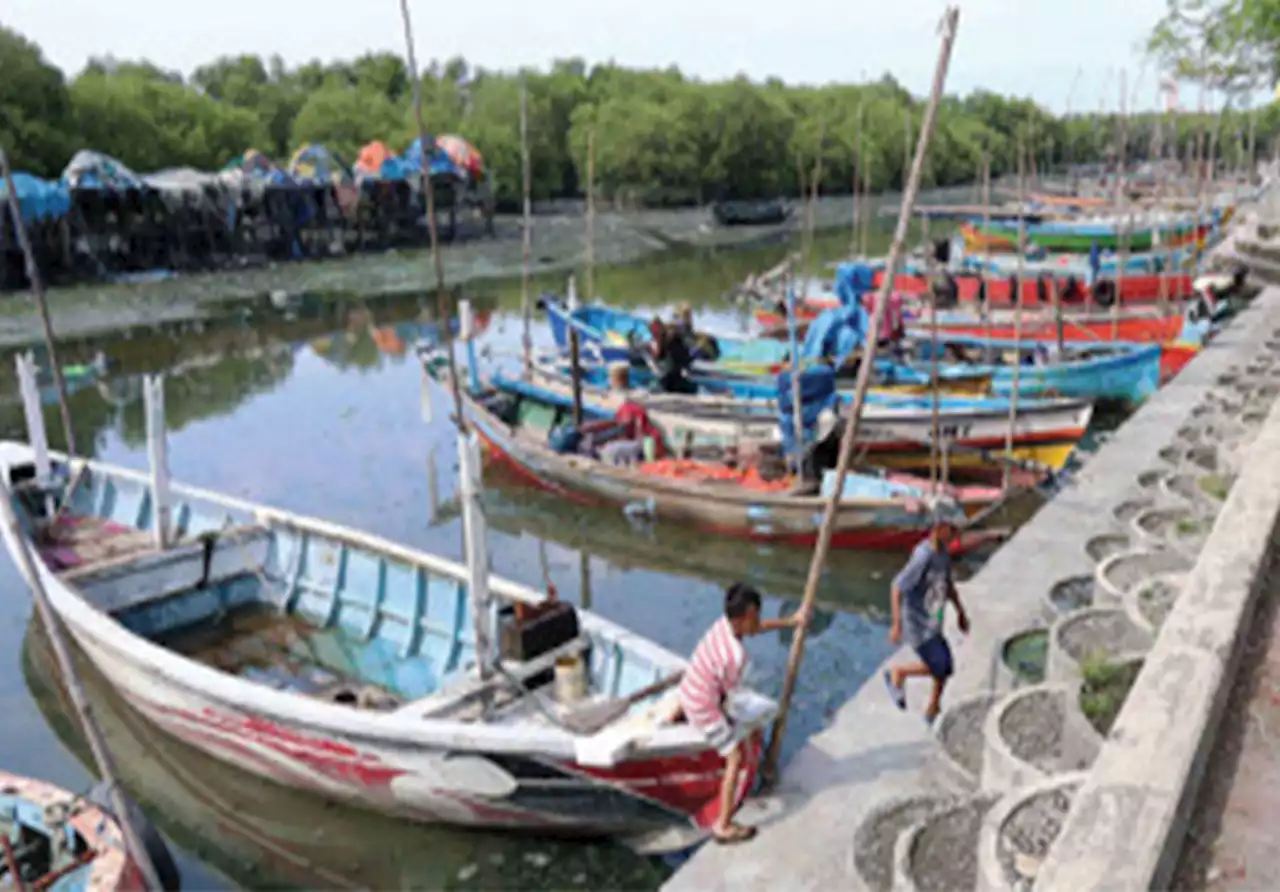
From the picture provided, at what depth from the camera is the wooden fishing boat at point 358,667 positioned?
21.5 ft

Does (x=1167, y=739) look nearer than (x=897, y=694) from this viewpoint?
Yes

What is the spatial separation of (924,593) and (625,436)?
815 centimetres

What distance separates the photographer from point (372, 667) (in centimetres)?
915

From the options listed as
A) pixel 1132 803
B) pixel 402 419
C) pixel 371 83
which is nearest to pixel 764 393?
pixel 402 419

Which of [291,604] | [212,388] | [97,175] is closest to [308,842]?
[291,604]

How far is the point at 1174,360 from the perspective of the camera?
19.1 metres

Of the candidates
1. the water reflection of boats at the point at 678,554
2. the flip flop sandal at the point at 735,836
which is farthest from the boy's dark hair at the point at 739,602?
the water reflection of boats at the point at 678,554

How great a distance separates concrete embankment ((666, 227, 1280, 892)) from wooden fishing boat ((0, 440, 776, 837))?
2.46 ft

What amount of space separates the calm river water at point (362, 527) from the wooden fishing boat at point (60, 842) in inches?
62.0

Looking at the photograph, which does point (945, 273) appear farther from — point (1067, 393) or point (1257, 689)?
point (1257, 689)

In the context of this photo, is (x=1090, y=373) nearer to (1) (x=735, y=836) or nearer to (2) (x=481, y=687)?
(2) (x=481, y=687)

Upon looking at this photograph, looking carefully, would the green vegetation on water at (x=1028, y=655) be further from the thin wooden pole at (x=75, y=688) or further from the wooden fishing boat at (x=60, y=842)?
the wooden fishing boat at (x=60, y=842)

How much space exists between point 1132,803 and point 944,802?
6.24 feet

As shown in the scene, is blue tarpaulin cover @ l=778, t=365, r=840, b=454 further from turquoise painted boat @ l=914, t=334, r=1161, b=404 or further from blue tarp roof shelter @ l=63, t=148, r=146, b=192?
blue tarp roof shelter @ l=63, t=148, r=146, b=192
